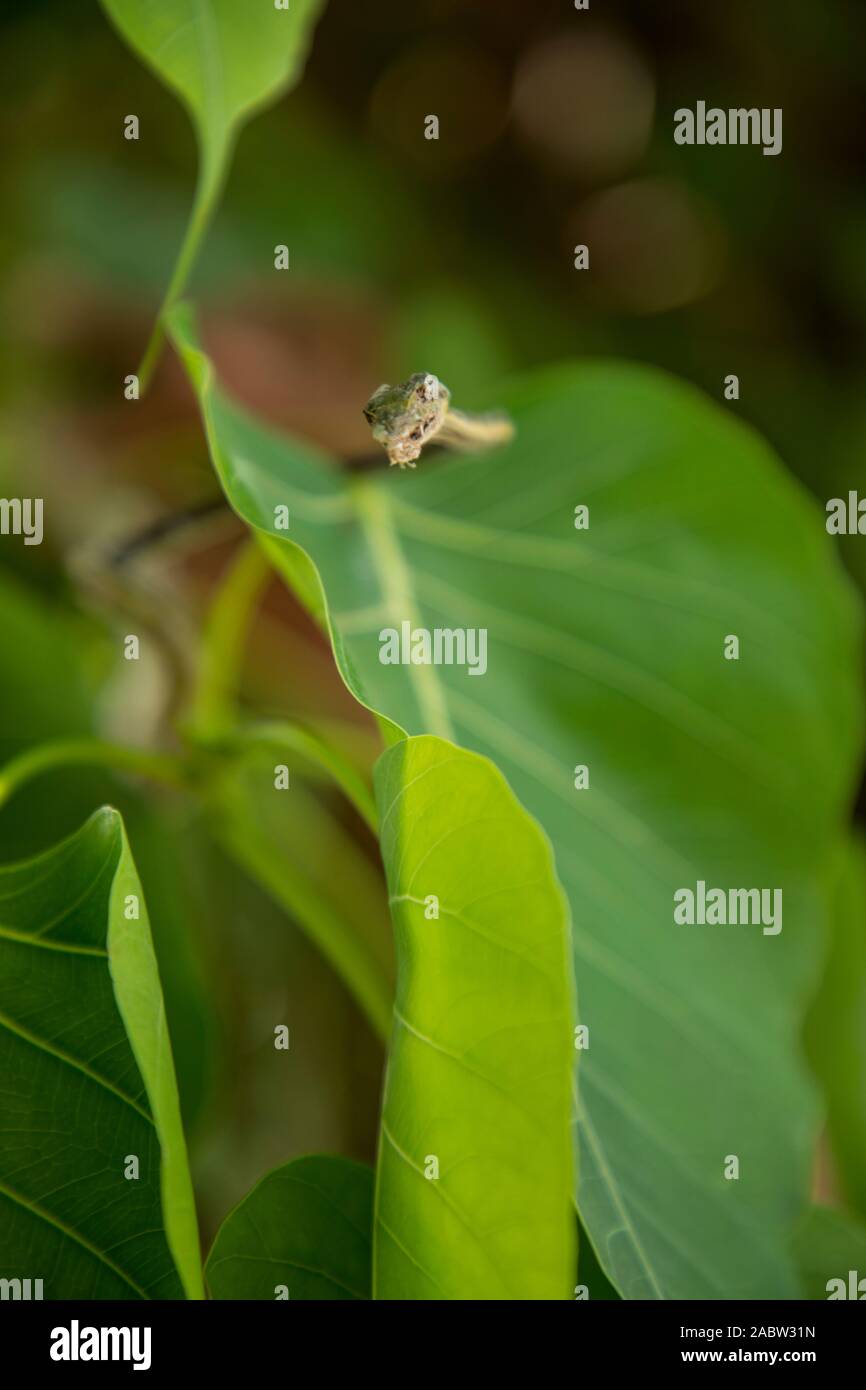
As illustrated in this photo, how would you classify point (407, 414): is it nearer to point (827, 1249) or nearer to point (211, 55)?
point (211, 55)

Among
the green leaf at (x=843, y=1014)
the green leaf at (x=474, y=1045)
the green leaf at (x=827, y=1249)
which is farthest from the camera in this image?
the green leaf at (x=843, y=1014)

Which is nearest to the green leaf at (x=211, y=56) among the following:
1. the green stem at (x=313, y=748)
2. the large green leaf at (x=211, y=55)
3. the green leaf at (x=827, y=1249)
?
the large green leaf at (x=211, y=55)

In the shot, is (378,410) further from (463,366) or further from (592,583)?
(463,366)

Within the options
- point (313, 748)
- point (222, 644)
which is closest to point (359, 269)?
point (222, 644)

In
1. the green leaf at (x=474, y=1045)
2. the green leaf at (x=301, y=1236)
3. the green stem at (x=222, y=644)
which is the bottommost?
the green leaf at (x=301, y=1236)

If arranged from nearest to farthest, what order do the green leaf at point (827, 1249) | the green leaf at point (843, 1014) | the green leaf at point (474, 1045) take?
the green leaf at point (474, 1045) → the green leaf at point (827, 1249) → the green leaf at point (843, 1014)

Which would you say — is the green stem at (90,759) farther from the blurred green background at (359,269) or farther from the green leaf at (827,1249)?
the green leaf at (827,1249)

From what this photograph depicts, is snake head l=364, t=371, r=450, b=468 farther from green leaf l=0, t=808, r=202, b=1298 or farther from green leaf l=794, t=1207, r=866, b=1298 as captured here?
green leaf l=794, t=1207, r=866, b=1298

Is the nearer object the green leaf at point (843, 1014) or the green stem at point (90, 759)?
the green stem at point (90, 759)
